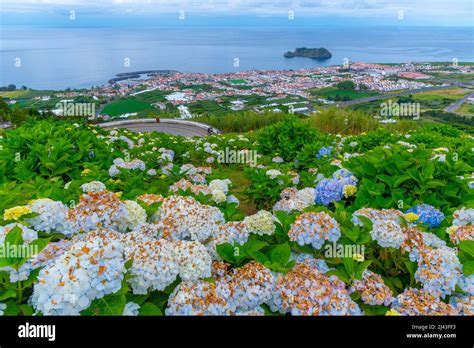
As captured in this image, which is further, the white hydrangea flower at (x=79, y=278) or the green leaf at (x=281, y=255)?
the green leaf at (x=281, y=255)

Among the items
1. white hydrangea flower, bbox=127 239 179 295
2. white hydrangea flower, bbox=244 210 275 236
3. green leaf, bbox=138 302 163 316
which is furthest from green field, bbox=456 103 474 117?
green leaf, bbox=138 302 163 316

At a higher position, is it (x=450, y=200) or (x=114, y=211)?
(x=114, y=211)

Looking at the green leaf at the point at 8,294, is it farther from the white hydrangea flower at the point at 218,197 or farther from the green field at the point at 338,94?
the green field at the point at 338,94

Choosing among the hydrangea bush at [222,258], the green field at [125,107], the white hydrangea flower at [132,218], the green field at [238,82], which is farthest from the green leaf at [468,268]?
the green field at [238,82]

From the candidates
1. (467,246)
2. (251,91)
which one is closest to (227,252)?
(467,246)
